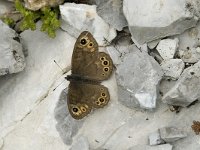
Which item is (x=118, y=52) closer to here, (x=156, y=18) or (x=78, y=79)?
(x=78, y=79)

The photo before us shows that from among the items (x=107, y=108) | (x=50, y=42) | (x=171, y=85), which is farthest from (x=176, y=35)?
(x=50, y=42)

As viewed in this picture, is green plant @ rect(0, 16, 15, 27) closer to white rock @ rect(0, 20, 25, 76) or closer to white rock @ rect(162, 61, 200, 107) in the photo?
white rock @ rect(0, 20, 25, 76)

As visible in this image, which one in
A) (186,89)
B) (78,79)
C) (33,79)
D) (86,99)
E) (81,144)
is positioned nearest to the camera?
(186,89)

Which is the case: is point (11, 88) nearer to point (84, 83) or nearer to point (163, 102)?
point (84, 83)

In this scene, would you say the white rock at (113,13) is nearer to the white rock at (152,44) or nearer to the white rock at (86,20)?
the white rock at (86,20)

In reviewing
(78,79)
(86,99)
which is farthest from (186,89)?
(78,79)

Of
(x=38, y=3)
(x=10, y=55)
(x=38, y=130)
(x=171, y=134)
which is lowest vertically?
(x=38, y=130)

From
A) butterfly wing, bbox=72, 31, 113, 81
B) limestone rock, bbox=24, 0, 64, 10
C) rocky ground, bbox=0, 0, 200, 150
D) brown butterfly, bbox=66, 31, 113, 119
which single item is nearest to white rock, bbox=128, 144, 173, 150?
rocky ground, bbox=0, 0, 200, 150

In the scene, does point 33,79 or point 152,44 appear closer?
point 152,44
